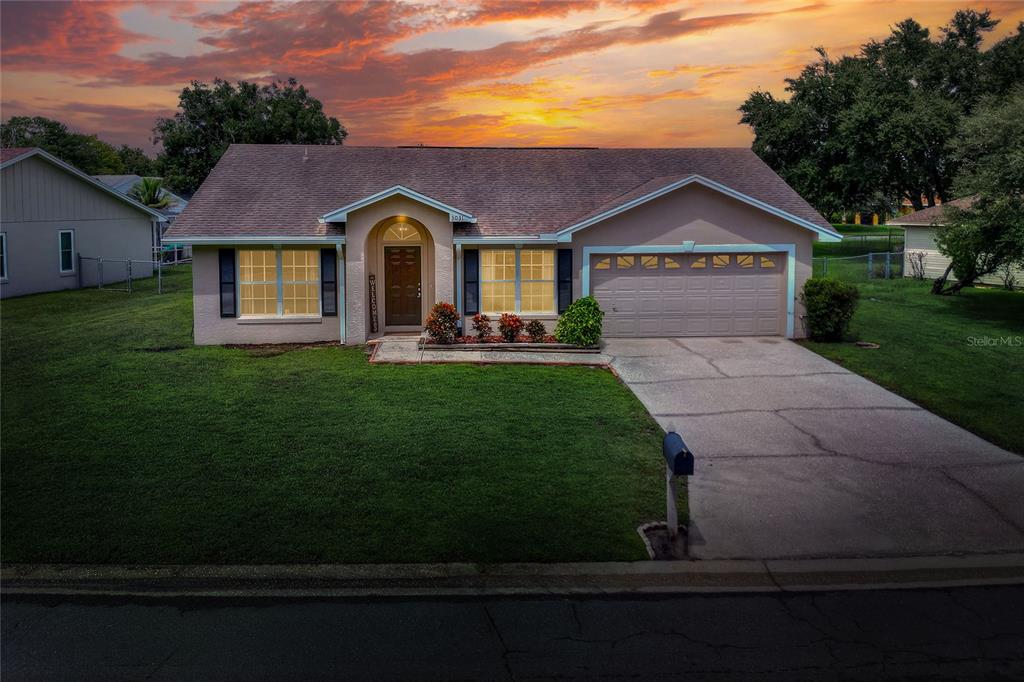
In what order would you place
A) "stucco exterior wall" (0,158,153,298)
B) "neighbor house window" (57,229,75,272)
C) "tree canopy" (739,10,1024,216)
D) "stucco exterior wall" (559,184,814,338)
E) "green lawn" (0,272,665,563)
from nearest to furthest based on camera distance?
"green lawn" (0,272,665,563), "stucco exterior wall" (559,184,814,338), "stucco exterior wall" (0,158,153,298), "neighbor house window" (57,229,75,272), "tree canopy" (739,10,1024,216)

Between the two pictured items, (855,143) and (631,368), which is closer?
(631,368)

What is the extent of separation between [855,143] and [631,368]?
34.8 m

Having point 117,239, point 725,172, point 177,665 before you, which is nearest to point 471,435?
point 177,665

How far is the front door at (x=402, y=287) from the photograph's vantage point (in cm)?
2175

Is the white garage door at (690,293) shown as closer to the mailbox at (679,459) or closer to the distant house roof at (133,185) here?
the mailbox at (679,459)

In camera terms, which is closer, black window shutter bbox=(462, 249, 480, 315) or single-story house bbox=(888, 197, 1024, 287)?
black window shutter bbox=(462, 249, 480, 315)

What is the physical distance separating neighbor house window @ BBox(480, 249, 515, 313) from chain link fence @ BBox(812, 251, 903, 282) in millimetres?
17840

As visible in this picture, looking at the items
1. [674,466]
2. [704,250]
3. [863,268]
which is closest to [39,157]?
[704,250]

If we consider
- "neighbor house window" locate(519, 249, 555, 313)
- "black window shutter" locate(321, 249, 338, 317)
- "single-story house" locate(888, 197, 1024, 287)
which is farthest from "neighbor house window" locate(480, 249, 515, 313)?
"single-story house" locate(888, 197, 1024, 287)

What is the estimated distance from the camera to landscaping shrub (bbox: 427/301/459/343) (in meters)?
19.9

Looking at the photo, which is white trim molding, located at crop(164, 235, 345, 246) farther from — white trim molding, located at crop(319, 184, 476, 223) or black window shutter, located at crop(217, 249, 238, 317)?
white trim molding, located at crop(319, 184, 476, 223)

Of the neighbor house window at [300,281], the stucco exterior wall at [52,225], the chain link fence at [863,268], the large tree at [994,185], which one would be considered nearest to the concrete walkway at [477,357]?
the neighbor house window at [300,281]

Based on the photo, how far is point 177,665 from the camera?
662cm

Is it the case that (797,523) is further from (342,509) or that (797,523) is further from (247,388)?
(247,388)
